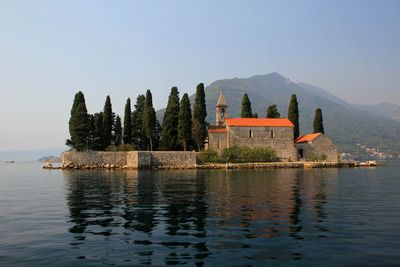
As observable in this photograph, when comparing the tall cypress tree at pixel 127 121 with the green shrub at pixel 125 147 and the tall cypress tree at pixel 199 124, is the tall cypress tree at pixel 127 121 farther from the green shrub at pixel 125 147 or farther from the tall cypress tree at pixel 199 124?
the tall cypress tree at pixel 199 124

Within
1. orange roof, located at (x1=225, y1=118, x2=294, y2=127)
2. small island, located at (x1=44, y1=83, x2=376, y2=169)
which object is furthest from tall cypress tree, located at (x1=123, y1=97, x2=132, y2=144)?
orange roof, located at (x1=225, y1=118, x2=294, y2=127)

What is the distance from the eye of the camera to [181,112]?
6406 centimetres

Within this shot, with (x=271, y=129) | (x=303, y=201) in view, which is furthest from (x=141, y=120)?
(x=303, y=201)

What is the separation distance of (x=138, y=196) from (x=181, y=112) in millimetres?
40508

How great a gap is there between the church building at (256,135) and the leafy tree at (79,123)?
68.7 feet

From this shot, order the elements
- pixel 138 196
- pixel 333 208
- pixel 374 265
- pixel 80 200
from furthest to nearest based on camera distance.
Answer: pixel 138 196, pixel 80 200, pixel 333 208, pixel 374 265

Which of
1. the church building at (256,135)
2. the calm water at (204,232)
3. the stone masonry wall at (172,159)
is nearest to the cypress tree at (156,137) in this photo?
the stone masonry wall at (172,159)

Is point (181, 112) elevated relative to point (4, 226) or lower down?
elevated

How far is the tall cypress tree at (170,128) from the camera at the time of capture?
6562 cm

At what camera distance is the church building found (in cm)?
6719

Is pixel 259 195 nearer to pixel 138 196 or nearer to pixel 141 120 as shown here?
pixel 138 196

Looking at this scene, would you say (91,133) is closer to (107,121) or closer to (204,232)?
(107,121)

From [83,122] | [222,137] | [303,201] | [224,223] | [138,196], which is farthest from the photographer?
[222,137]

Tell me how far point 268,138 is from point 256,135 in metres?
2.28
